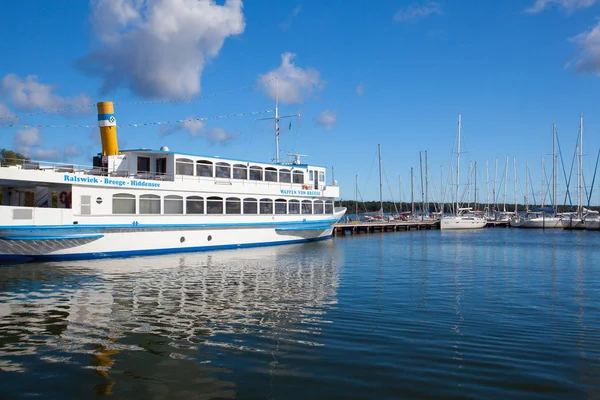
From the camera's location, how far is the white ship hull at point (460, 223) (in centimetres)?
6500

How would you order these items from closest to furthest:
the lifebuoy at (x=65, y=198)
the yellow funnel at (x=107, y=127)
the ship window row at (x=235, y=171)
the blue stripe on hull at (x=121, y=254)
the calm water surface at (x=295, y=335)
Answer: the calm water surface at (x=295, y=335), the blue stripe on hull at (x=121, y=254), the lifebuoy at (x=65, y=198), the yellow funnel at (x=107, y=127), the ship window row at (x=235, y=171)

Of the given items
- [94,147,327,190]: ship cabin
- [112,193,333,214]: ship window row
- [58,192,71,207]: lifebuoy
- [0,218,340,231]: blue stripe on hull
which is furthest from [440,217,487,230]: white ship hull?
[58,192,71,207]: lifebuoy

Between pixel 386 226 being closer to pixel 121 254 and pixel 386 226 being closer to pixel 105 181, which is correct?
pixel 121 254

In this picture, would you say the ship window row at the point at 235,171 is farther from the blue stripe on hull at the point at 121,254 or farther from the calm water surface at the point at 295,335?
the calm water surface at the point at 295,335

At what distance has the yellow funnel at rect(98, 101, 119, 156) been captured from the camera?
2689 centimetres

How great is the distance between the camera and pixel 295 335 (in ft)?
33.7

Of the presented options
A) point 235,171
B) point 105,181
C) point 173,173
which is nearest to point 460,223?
point 235,171

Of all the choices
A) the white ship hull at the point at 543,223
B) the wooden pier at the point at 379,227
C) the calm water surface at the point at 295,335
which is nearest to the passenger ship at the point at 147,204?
the calm water surface at the point at 295,335

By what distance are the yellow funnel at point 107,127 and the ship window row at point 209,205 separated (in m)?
3.38

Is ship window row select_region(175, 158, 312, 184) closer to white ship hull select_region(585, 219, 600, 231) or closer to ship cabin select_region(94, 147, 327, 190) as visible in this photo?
ship cabin select_region(94, 147, 327, 190)

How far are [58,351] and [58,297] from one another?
235 inches

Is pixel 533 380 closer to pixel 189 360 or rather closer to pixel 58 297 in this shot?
pixel 189 360

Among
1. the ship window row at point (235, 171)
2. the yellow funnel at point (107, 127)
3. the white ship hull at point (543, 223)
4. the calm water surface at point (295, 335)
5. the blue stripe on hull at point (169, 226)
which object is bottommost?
the calm water surface at point (295, 335)

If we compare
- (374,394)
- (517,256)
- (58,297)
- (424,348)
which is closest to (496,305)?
(424,348)
